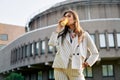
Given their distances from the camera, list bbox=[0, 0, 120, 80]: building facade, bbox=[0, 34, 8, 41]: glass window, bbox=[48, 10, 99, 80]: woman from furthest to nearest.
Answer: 1. bbox=[0, 34, 8, 41]: glass window
2. bbox=[0, 0, 120, 80]: building facade
3. bbox=[48, 10, 99, 80]: woman

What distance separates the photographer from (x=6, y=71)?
38344 mm

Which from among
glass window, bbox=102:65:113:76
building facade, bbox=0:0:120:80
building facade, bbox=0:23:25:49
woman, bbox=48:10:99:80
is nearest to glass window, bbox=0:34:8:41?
building facade, bbox=0:23:25:49

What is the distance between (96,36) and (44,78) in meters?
8.99

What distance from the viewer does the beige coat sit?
280 centimetres

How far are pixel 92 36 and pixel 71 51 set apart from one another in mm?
23961

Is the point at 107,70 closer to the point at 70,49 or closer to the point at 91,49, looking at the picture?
the point at 91,49

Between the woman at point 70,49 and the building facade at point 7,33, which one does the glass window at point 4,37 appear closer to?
the building facade at point 7,33

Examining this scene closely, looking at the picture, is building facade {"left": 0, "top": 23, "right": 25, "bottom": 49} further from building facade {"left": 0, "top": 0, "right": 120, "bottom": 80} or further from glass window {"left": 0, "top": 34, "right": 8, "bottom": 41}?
building facade {"left": 0, "top": 0, "right": 120, "bottom": 80}

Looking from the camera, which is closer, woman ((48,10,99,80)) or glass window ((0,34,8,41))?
woman ((48,10,99,80))

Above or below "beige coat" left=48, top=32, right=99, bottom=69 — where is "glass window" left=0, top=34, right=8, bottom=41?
above

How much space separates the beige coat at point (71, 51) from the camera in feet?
9.20

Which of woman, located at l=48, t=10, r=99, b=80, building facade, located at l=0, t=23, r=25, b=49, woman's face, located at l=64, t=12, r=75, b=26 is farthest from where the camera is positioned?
building facade, located at l=0, t=23, r=25, b=49

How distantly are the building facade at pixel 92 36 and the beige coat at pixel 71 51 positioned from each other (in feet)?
74.8

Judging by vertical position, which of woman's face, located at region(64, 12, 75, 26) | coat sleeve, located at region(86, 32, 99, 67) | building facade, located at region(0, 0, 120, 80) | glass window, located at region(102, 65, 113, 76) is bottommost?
glass window, located at region(102, 65, 113, 76)
